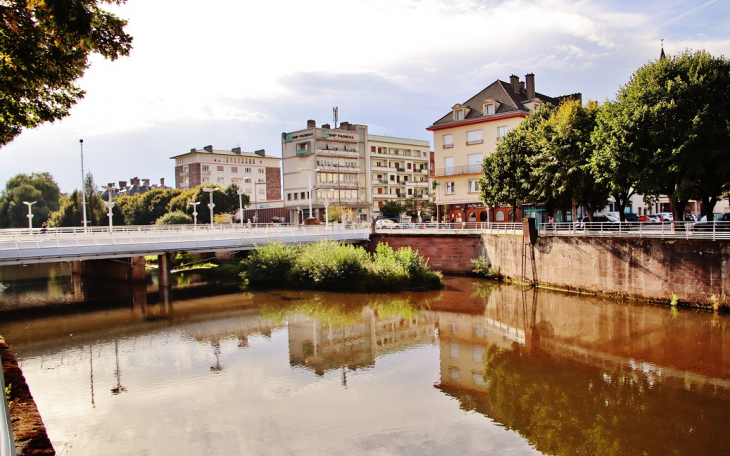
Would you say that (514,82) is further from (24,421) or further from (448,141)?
(24,421)

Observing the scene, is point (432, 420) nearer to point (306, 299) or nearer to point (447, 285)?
point (306, 299)

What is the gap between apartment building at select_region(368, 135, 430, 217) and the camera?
263 ft

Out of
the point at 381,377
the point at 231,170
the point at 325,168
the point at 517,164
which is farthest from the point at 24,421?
the point at 231,170

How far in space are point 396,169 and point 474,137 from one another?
107 feet

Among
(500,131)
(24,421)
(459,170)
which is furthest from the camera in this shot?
(459,170)

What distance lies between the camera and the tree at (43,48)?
10102 millimetres

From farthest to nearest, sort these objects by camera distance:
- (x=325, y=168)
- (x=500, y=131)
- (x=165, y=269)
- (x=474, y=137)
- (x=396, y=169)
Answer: (x=396, y=169) → (x=325, y=168) → (x=474, y=137) → (x=500, y=131) → (x=165, y=269)

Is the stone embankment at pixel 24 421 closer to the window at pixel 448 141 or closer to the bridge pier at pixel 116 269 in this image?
the bridge pier at pixel 116 269

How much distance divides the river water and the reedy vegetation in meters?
3.80

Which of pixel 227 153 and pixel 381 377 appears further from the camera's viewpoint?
pixel 227 153

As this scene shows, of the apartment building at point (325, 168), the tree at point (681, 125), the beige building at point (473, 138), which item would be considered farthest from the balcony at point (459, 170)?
the apartment building at point (325, 168)

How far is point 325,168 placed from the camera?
75.2m

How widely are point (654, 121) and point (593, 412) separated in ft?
57.5

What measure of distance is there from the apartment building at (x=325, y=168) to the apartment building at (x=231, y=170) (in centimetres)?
1678
